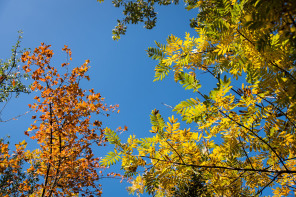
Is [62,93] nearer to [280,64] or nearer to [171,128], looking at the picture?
[171,128]

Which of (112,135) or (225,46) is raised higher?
(225,46)

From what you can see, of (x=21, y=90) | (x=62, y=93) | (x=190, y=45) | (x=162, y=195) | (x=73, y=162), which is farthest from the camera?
(x=21, y=90)

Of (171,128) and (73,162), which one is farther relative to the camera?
(73,162)

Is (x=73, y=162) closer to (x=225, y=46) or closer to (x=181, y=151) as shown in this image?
(x=181, y=151)

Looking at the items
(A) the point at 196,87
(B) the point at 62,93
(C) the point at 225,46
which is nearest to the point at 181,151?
(A) the point at 196,87

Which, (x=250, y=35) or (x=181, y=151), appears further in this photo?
(x=181, y=151)

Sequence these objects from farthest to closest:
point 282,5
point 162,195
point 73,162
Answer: point 73,162, point 162,195, point 282,5

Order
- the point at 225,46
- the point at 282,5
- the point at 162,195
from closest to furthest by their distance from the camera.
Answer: the point at 282,5
the point at 225,46
the point at 162,195

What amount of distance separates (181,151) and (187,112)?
0.41 meters

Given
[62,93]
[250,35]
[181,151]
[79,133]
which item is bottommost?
[181,151]

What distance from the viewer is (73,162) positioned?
461 centimetres

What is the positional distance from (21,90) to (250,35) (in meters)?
8.28

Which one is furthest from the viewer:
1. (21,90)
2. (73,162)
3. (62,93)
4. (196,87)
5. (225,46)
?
(21,90)

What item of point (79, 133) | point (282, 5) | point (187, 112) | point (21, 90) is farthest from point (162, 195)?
point (21, 90)
